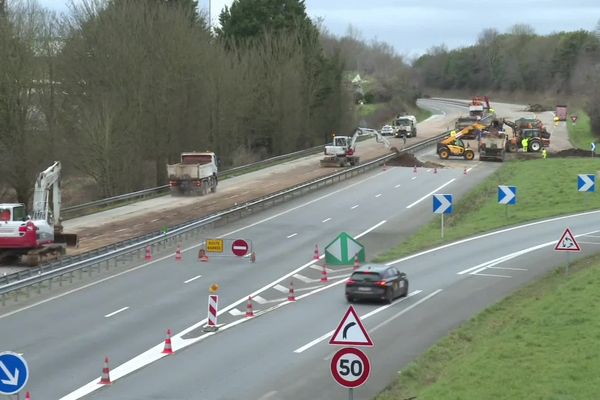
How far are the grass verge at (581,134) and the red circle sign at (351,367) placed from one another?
80.4 meters

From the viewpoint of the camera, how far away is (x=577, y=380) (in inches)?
674

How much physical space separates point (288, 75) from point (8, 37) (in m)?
42.2

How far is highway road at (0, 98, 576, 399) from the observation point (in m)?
20.2

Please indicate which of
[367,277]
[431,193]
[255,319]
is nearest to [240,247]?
[367,277]

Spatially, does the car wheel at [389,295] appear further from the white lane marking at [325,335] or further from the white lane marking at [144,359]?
the white lane marking at [144,359]

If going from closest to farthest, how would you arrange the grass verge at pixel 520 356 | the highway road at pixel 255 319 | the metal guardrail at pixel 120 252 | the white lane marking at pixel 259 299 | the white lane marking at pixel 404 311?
the grass verge at pixel 520 356, the highway road at pixel 255 319, the white lane marking at pixel 404 311, the white lane marking at pixel 259 299, the metal guardrail at pixel 120 252

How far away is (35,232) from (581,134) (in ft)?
261

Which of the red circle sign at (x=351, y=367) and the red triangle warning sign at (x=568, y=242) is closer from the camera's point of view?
the red circle sign at (x=351, y=367)

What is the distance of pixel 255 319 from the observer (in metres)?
27.4

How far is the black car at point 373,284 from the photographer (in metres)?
29.1

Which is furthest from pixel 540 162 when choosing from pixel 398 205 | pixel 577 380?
pixel 577 380

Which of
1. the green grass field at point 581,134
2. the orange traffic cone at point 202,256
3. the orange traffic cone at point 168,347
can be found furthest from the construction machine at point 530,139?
the orange traffic cone at point 168,347

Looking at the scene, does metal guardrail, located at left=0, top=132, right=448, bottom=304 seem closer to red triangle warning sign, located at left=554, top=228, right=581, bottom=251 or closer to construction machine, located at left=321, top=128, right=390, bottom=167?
construction machine, located at left=321, top=128, right=390, bottom=167

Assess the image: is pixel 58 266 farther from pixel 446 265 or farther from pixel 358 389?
pixel 358 389
